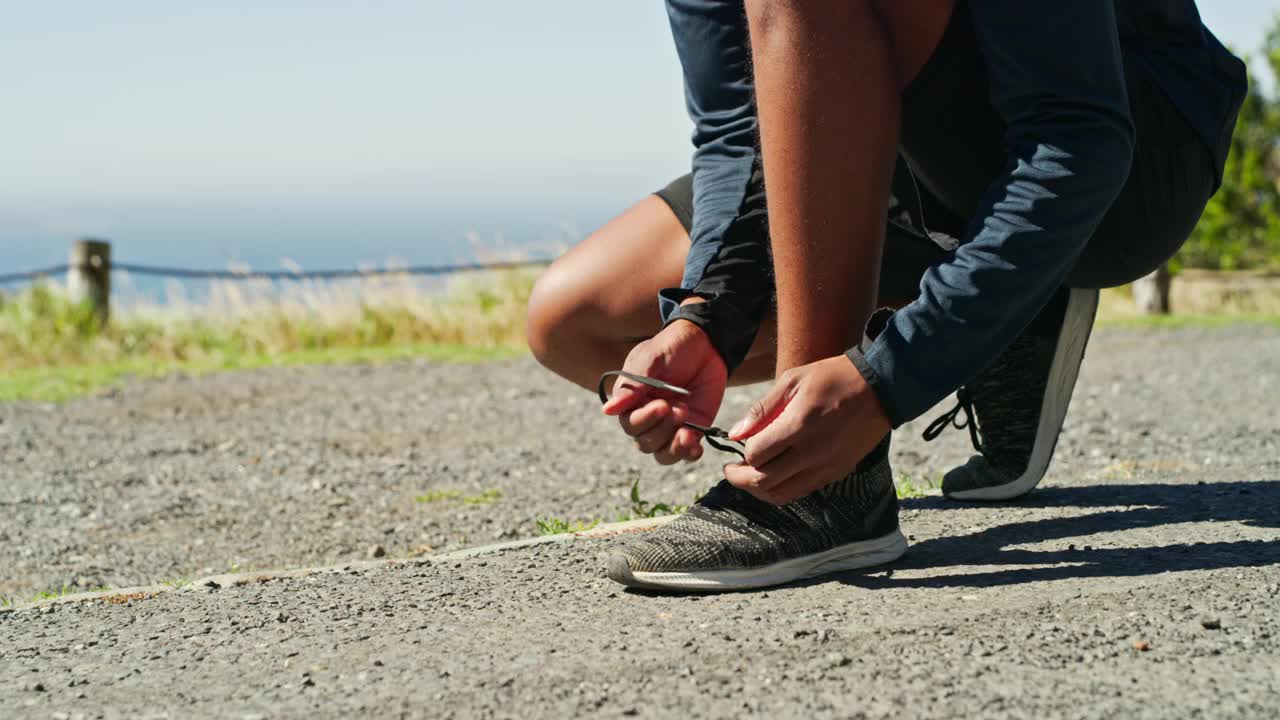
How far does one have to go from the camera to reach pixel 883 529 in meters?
1.94

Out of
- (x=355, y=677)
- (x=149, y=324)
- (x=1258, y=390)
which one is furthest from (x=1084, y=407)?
(x=149, y=324)

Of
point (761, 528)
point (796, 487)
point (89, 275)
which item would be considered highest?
point (796, 487)

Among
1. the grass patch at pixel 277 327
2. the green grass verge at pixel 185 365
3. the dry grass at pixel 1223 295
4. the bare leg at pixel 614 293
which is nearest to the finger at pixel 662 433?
the bare leg at pixel 614 293

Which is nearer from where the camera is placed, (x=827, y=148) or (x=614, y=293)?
(x=827, y=148)

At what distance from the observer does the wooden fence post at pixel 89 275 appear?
29.2 feet

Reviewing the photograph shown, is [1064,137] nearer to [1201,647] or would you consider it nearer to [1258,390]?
[1201,647]

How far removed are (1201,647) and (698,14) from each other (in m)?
1.38

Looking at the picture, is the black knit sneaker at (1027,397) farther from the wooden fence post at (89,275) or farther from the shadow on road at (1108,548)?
the wooden fence post at (89,275)

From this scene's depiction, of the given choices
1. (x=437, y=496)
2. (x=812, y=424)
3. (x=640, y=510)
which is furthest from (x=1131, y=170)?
(x=437, y=496)

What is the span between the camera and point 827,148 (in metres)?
1.69

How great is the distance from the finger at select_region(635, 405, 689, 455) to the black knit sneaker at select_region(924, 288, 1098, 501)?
0.62 metres

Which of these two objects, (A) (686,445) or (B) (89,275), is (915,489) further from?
(B) (89,275)

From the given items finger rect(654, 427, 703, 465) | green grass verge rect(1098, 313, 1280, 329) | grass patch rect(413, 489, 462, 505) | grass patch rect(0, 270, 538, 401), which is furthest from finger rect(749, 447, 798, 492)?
green grass verge rect(1098, 313, 1280, 329)

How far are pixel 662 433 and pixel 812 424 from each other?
0.98 ft
